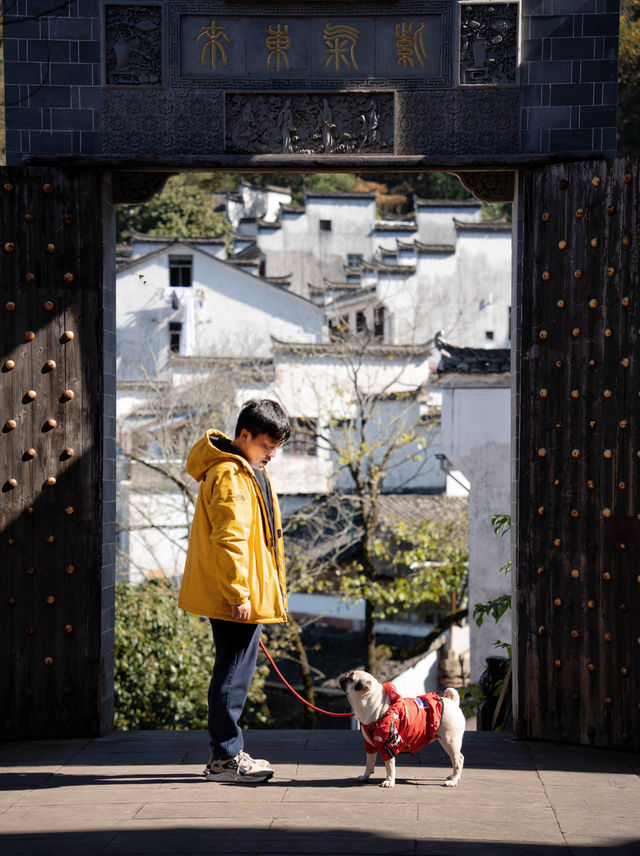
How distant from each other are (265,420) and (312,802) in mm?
1389

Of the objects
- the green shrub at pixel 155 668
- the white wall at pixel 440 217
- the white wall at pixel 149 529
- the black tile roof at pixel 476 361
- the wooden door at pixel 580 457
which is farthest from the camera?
the white wall at pixel 440 217

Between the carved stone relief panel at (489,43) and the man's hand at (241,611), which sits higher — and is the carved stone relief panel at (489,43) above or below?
above

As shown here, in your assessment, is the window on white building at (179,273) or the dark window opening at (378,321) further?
the dark window opening at (378,321)

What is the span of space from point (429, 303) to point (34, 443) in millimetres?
25448

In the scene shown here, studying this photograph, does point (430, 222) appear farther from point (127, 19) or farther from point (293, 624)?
point (127, 19)

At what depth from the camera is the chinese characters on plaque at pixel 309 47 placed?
4.49 metres

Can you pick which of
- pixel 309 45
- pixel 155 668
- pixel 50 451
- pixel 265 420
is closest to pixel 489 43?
pixel 309 45

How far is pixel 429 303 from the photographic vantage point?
1153 inches

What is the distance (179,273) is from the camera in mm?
24828

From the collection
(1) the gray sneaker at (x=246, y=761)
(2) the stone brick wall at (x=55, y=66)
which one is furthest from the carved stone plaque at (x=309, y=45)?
(1) the gray sneaker at (x=246, y=761)

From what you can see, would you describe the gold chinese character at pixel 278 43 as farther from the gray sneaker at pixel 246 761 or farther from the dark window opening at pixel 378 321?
the dark window opening at pixel 378 321

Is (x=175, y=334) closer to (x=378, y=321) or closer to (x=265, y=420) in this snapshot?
(x=378, y=321)

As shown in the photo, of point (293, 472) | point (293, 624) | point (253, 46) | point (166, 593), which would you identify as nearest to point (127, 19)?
point (253, 46)

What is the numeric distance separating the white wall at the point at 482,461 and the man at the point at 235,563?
709cm
